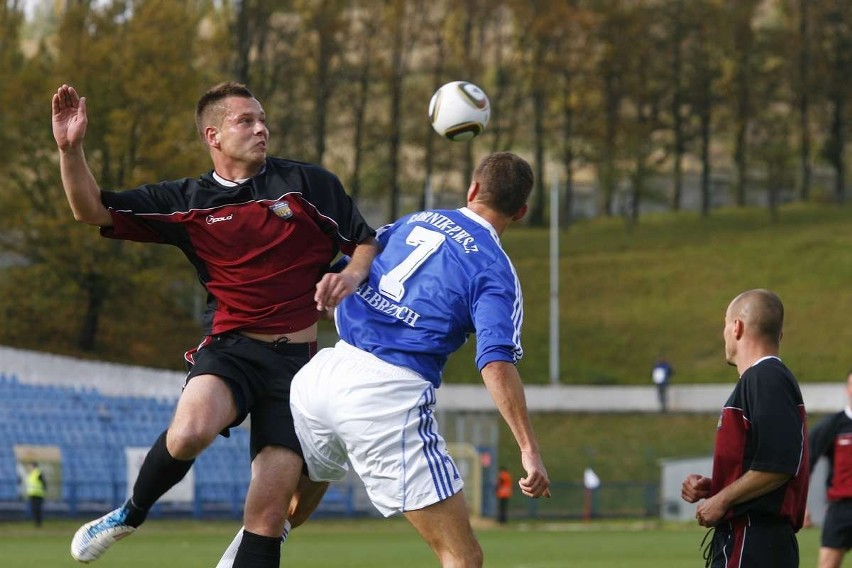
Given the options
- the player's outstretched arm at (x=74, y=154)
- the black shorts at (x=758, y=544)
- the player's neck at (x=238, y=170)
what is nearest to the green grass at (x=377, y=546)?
the player's neck at (x=238, y=170)

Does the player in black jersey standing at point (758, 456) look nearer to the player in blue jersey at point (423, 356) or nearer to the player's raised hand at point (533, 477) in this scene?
the player's raised hand at point (533, 477)

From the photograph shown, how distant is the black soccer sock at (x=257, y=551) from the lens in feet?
21.2

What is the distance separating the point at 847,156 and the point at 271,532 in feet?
215

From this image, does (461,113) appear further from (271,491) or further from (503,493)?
(503,493)

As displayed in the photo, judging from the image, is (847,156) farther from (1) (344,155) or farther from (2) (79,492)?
(2) (79,492)

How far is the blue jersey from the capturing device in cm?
587

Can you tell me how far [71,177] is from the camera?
21.4 feet

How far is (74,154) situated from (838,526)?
706cm

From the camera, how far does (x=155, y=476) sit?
21.7ft

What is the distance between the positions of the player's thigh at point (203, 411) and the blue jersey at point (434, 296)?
741 mm

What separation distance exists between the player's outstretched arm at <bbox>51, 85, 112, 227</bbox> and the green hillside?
120 ft

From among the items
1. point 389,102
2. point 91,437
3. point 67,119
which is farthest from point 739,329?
point 389,102

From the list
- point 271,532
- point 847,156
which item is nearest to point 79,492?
point 271,532

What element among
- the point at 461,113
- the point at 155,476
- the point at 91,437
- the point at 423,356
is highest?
the point at 461,113
